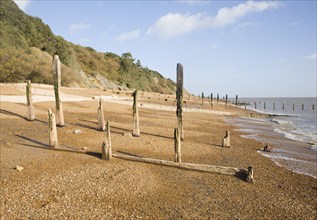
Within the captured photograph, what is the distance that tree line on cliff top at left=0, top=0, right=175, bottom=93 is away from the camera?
40594mm

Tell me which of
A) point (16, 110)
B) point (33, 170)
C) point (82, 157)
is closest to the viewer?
point (33, 170)

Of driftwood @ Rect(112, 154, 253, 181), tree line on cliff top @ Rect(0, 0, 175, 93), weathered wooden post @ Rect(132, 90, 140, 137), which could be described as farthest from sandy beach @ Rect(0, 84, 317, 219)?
tree line on cliff top @ Rect(0, 0, 175, 93)

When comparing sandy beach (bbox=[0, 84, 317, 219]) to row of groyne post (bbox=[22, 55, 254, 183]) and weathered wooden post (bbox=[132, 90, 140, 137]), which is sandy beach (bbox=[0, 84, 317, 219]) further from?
weathered wooden post (bbox=[132, 90, 140, 137])

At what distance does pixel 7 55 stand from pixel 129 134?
3281 cm

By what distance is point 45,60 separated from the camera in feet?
151

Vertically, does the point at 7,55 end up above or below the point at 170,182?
above

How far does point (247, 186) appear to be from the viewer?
9141 millimetres

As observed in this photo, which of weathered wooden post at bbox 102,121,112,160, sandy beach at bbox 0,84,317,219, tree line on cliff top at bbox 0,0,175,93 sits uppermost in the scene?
tree line on cliff top at bbox 0,0,175,93

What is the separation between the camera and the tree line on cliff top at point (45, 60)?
40594mm

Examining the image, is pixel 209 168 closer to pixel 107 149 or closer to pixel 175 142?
pixel 175 142

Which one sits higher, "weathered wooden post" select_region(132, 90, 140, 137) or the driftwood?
"weathered wooden post" select_region(132, 90, 140, 137)

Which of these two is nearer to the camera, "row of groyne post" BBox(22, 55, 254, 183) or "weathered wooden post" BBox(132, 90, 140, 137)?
"row of groyne post" BBox(22, 55, 254, 183)

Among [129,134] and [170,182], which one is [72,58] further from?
[170,182]

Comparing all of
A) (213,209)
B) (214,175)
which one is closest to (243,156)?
(214,175)
